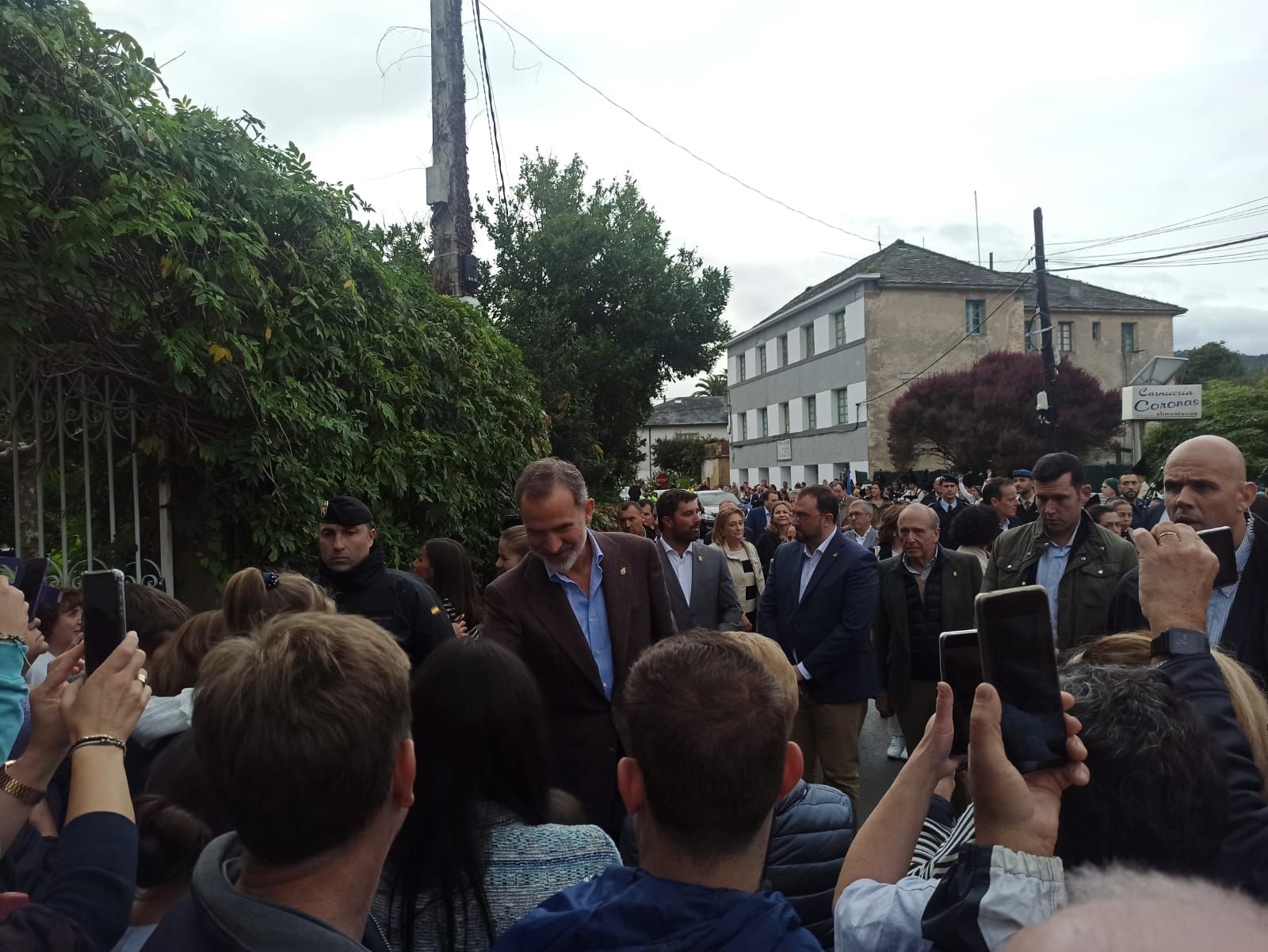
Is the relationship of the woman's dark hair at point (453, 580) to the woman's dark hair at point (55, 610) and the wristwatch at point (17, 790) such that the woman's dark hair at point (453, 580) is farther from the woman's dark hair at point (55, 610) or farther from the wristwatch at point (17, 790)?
the wristwatch at point (17, 790)

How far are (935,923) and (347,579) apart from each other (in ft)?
12.4

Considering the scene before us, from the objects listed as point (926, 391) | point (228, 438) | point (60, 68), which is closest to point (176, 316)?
point (228, 438)

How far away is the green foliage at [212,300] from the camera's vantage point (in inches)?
172

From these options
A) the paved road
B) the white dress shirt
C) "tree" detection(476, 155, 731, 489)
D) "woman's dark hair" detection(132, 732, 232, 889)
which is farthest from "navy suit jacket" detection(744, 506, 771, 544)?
"woman's dark hair" detection(132, 732, 232, 889)

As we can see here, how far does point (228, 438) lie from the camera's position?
→ 18.7 feet

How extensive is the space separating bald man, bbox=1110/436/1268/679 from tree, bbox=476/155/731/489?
13983 mm

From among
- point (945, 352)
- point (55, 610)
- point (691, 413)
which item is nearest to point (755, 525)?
point (55, 610)

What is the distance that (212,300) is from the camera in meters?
5.02

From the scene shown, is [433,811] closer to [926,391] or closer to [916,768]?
[916,768]

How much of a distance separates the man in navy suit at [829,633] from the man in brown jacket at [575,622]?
6.54 feet

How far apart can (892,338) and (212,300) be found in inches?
1372

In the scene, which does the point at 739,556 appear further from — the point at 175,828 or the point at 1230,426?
the point at 1230,426

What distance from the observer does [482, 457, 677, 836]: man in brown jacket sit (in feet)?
12.2

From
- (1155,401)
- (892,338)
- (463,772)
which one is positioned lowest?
(463,772)
